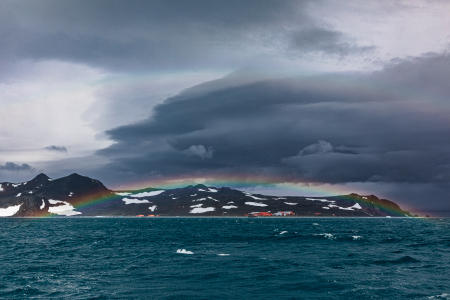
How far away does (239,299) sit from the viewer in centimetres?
4403

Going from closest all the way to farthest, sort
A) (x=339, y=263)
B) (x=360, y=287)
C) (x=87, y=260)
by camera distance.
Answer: (x=360, y=287) < (x=339, y=263) < (x=87, y=260)

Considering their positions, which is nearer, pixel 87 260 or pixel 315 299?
pixel 315 299

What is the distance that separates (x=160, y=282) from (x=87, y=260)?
29013 mm

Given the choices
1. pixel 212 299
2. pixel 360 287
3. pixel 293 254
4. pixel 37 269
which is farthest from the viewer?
pixel 293 254

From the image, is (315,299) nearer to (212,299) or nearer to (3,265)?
(212,299)

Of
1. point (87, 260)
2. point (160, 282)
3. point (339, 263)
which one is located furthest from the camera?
point (87, 260)

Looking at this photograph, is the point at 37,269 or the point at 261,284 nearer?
the point at 261,284

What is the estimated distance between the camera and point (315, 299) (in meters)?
44.0

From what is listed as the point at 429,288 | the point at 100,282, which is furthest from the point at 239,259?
the point at 429,288

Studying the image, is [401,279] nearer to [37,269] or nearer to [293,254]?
[293,254]

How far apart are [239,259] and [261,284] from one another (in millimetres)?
22476

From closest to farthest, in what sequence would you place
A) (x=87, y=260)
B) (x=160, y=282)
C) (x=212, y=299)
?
1. (x=212, y=299)
2. (x=160, y=282)
3. (x=87, y=260)

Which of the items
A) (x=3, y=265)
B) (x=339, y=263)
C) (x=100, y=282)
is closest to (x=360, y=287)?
(x=339, y=263)

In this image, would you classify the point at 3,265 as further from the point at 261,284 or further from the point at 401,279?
the point at 401,279
